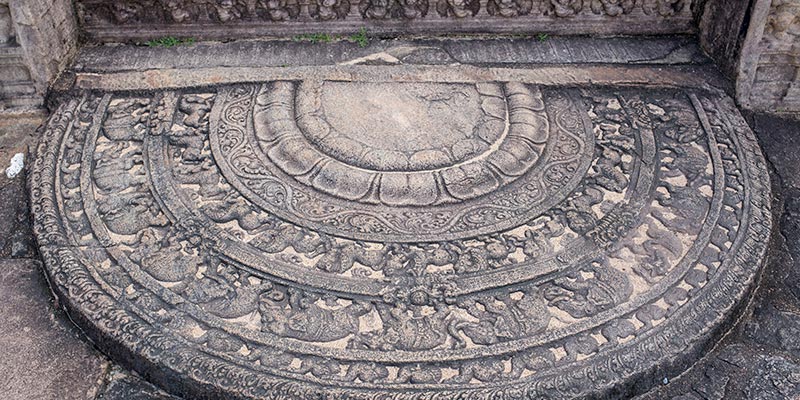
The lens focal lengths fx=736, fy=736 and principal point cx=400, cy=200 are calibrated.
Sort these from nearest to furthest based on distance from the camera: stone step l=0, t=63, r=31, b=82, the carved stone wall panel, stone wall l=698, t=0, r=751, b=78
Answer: stone step l=0, t=63, r=31, b=82
stone wall l=698, t=0, r=751, b=78
the carved stone wall panel

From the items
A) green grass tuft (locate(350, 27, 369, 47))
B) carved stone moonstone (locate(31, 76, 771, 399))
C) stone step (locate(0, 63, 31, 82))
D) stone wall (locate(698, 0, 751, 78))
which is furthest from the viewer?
green grass tuft (locate(350, 27, 369, 47))

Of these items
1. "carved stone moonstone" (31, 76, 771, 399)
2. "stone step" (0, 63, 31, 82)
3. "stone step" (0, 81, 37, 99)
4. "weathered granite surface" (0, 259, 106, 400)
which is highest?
"stone step" (0, 63, 31, 82)

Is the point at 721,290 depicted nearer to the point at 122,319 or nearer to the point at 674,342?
→ the point at 674,342

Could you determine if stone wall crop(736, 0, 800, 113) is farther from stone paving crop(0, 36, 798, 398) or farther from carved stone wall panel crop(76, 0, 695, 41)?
carved stone wall panel crop(76, 0, 695, 41)

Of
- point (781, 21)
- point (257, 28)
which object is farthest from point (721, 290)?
point (257, 28)

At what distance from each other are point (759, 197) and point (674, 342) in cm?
109

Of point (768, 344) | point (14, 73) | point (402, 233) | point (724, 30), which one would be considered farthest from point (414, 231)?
point (14, 73)

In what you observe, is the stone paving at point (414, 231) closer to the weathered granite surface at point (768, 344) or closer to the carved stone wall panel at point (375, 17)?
the weathered granite surface at point (768, 344)

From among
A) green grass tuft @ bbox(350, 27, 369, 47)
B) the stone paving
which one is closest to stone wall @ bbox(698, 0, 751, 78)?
the stone paving

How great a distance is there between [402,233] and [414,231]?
6 centimetres

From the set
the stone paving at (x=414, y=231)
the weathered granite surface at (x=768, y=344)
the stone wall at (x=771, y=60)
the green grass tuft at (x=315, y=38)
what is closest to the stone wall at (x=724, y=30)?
the stone wall at (x=771, y=60)

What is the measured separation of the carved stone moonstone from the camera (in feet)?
9.68

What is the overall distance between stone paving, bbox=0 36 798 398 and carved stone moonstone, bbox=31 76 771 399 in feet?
0.04

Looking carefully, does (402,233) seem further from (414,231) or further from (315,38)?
(315,38)
